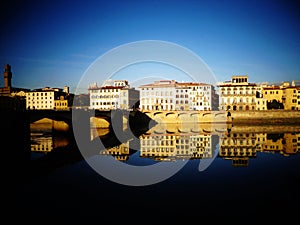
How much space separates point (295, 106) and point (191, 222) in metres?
58.7

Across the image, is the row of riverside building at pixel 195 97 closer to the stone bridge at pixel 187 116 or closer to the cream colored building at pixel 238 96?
the cream colored building at pixel 238 96

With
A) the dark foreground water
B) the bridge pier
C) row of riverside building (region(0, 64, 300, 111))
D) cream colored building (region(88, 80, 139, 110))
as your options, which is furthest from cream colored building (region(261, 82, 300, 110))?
the dark foreground water

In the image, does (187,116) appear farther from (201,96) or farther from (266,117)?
(266,117)

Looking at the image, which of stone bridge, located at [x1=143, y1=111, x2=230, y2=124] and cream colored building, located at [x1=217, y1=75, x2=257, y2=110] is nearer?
stone bridge, located at [x1=143, y1=111, x2=230, y2=124]

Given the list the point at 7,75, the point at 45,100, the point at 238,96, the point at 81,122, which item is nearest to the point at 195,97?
the point at 238,96

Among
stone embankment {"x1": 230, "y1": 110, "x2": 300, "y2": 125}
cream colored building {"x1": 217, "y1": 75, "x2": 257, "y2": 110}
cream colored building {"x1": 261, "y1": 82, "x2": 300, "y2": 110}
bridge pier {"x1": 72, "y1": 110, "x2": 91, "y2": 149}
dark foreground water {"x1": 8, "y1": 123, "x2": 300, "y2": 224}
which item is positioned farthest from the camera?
cream colored building {"x1": 261, "y1": 82, "x2": 300, "y2": 110}

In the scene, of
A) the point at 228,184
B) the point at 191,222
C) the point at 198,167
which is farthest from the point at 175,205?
the point at 198,167

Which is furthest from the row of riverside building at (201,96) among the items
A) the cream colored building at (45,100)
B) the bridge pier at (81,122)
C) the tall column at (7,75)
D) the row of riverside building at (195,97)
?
the tall column at (7,75)

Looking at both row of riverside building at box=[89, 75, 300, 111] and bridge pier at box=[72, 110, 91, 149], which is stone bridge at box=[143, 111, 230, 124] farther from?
bridge pier at box=[72, 110, 91, 149]

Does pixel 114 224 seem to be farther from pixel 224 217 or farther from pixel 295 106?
pixel 295 106

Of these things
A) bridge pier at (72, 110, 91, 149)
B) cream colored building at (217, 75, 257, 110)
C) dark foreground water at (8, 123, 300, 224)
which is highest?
cream colored building at (217, 75, 257, 110)

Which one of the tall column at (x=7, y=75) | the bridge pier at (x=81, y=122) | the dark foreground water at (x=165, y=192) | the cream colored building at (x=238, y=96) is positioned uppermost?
the tall column at (x=7, y=75)

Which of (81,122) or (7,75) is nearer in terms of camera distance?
(81,122)

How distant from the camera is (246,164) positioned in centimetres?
1694
